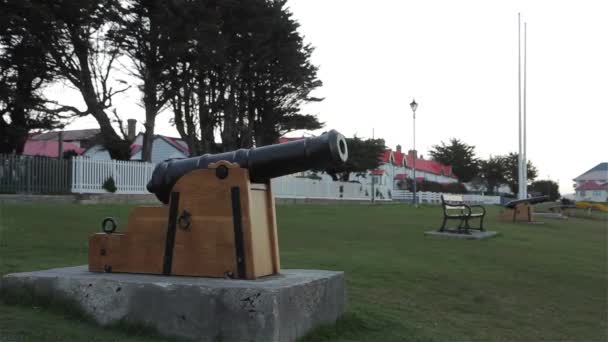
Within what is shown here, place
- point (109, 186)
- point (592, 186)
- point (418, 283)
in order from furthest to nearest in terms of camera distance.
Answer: point (592, 186)
point (109, 186)
point (418, 283)

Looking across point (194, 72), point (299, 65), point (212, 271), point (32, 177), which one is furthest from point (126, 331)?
point (299, 65)

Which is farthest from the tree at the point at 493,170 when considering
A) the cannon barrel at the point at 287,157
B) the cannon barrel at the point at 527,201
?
the cannon barrel at the point at 287,157

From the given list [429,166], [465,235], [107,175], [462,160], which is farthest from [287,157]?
[429,166]

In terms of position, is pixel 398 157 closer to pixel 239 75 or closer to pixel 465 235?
pixel 239 75

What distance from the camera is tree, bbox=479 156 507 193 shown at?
3420 inches

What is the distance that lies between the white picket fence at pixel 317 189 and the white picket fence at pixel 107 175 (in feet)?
23.3

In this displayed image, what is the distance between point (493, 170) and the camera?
87188mm

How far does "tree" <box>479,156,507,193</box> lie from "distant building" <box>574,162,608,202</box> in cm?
2548

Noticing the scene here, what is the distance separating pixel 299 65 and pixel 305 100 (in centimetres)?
188

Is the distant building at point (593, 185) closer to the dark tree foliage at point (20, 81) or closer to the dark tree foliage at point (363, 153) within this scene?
the dark tree foliage at point (363, 153)

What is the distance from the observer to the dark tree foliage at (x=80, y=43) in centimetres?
2270

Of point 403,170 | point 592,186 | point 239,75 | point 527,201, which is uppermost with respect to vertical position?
point 239,75

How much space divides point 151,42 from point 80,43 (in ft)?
9.04

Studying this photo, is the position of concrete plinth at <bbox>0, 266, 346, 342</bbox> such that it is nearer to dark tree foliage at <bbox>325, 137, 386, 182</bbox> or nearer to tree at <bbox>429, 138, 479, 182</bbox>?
dark tree foliage at <bbox>325, 137, 386, 182</bbox>
